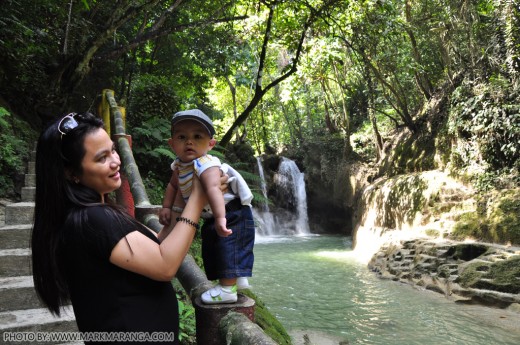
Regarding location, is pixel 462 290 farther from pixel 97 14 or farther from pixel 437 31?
pixel 97 14

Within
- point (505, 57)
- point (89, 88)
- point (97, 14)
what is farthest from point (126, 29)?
point (505, 57)

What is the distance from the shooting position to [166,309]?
132 cm

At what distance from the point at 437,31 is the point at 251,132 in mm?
17018

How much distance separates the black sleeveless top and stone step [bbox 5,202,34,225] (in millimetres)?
3347

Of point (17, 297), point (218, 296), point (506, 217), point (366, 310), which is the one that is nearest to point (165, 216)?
point (218, 296)

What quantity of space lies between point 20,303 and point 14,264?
1.58 feet

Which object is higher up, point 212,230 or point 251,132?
point 251,132

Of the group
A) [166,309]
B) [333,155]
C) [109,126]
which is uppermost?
[333,155]

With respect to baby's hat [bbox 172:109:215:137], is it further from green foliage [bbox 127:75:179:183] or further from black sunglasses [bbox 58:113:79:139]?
green foliage [bbox 127:75:179:183]

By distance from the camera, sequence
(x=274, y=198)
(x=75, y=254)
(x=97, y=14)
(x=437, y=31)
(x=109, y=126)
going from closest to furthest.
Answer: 1. (x=75, y=254)
2. (x=109, y=126)
3. (x=97, y=14)
4. (x=437, y=31)
5. (x=274, y=198)

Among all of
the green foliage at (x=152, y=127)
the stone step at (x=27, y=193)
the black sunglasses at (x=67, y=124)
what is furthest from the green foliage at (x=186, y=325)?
the green foliage at (x=152, y=127)

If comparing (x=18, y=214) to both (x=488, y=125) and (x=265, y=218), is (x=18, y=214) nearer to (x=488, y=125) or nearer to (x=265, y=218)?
(x=488, y=125)

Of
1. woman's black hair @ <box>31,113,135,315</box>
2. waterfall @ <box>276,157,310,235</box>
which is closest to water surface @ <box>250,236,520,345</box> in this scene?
woman's black hair @ <box>31,113,135,315</box>

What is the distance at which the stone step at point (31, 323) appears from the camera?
2.63m
